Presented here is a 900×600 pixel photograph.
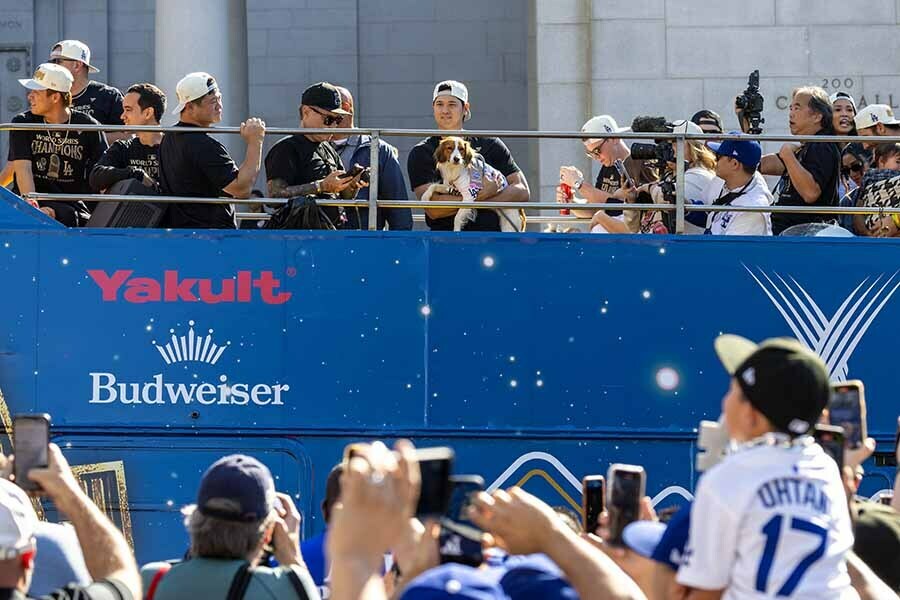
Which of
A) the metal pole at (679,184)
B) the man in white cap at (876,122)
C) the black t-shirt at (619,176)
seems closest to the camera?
the metal pole at (679,184)

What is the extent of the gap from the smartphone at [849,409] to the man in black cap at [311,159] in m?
4.42

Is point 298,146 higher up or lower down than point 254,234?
higher up

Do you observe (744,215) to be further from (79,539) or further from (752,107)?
(79,539)

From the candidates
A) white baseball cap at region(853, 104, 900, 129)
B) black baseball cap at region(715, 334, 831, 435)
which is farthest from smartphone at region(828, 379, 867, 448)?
white baseball cap at region(853, 104, 900, 129)

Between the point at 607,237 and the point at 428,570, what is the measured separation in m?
5.30

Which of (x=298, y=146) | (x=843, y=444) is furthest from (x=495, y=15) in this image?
(x=843, y=444)

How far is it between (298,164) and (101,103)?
2.14m

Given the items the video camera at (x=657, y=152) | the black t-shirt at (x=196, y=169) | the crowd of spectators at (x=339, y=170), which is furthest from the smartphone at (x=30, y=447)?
the video camera at (x=657, y=152)

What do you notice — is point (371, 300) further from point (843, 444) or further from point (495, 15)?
point (495, 15)

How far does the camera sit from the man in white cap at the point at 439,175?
8.62 m

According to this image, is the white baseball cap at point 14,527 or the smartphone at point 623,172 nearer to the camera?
the white baseball cap at point 14,527

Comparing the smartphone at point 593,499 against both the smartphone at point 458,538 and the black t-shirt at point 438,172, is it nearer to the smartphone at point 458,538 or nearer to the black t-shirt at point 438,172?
the smartphone at point 458,538

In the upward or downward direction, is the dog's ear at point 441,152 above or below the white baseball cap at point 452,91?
below

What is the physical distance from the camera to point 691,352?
8.05m
